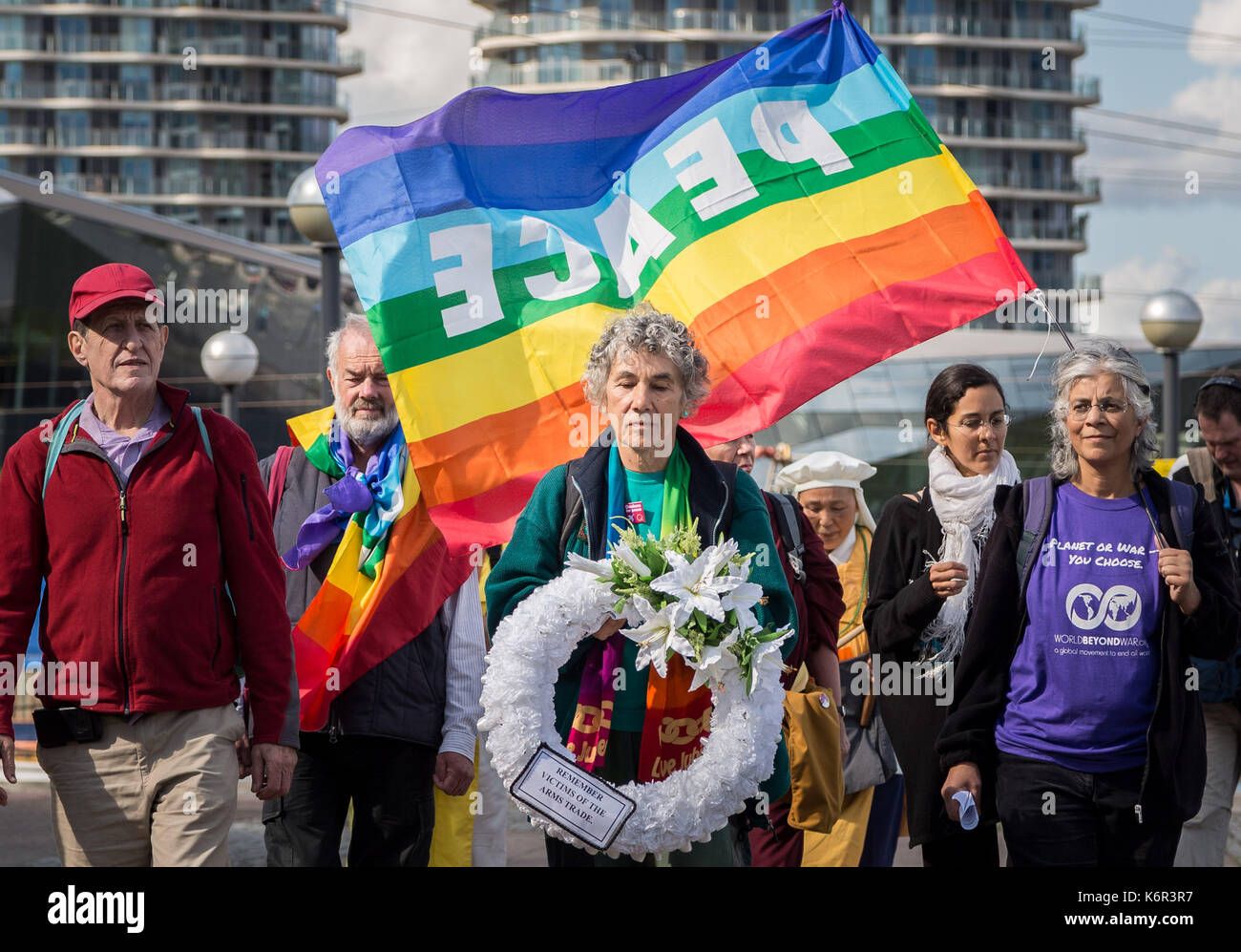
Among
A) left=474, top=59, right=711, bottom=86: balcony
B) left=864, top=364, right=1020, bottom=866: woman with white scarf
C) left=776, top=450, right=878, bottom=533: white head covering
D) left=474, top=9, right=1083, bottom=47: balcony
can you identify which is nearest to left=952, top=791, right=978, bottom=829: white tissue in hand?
left=864, top=364, right=1020, bottom=866: woman with white scarf

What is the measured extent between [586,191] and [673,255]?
1.41 ft

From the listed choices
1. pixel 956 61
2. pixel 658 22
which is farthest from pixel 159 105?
pixel 956 61

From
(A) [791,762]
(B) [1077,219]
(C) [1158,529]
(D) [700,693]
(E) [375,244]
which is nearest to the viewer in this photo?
(D) [700,693]

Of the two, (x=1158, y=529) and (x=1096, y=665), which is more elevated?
(x=1158, y=529)

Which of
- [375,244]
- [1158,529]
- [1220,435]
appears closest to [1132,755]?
[1158,529]

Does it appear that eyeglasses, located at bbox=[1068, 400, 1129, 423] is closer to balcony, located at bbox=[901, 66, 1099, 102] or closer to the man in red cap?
the man in red cap

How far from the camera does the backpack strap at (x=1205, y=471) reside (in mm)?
6086

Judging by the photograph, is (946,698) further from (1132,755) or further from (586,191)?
(586,191)

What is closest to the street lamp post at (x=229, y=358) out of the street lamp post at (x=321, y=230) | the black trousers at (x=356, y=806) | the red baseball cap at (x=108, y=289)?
the street lamp post at (x=321, y=230)

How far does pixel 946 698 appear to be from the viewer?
5.10 m

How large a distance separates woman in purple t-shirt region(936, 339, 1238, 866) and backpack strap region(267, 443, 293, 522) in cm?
220

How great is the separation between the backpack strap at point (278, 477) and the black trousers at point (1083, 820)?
8.01 ft

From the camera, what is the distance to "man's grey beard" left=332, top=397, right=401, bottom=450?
5.18 metres
